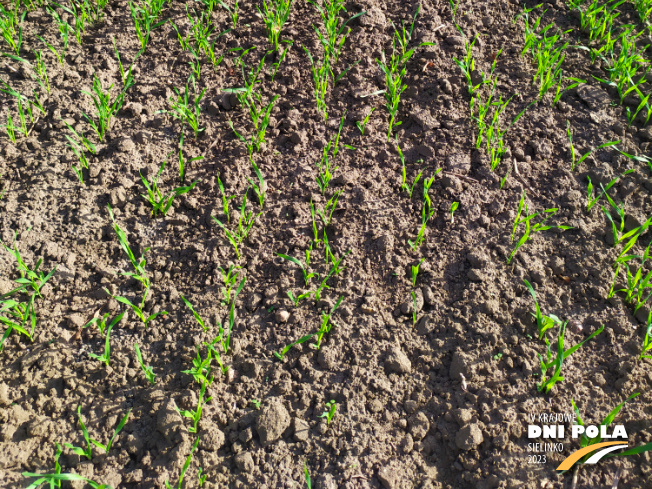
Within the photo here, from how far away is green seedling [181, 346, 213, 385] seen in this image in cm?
193

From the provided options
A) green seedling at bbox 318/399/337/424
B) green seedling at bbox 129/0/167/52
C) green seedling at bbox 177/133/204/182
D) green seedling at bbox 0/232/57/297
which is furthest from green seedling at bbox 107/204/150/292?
green seedling at bbox 129/0/167/52

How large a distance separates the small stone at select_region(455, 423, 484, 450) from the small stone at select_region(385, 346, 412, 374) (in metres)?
0.33

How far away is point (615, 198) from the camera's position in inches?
99.6

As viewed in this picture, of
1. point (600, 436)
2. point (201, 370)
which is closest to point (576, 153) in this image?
point (600, 436)

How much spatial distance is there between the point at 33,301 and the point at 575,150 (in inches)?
117

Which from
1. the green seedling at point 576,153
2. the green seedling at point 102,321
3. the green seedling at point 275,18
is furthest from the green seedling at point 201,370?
the green seedling at point 576,153

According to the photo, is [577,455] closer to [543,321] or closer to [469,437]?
[469,437]

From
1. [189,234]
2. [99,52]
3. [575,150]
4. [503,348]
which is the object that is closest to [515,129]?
[575,150]

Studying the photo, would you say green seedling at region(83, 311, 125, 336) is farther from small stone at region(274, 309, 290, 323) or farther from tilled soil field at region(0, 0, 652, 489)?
small stone at region(274, 309, 290, 323)

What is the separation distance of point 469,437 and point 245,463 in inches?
35.4

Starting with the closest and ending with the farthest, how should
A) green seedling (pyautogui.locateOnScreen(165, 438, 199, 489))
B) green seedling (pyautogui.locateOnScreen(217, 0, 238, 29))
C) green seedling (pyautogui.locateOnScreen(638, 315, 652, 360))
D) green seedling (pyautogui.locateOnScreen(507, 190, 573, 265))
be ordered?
green seedling (pyautogui.locateOnScreen(165, 438, 199, 489)) → green seedling (pyautogui.locateOnScreen(638, 315, 652, 360)) → green seedling (pyautogui.locateOnScreen(507, 190, 573, 265)) → green seedling (pyautogui.locateOnScreen(217, 0, 238, 29))

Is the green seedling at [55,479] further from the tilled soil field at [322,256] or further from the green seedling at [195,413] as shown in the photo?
the green seedling at [195,413]

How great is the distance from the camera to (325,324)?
2031 millimetres

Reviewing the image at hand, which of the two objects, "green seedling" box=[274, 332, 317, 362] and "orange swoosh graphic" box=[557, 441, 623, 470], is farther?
"green seedling" box=[274, 332, 317, 362]
